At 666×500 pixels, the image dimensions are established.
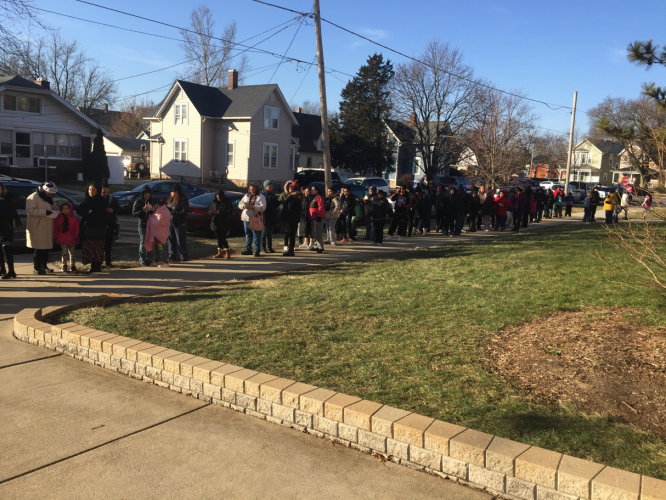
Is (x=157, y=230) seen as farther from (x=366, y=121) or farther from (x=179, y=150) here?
(x=366, y=121)

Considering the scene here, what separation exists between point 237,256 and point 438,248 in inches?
199

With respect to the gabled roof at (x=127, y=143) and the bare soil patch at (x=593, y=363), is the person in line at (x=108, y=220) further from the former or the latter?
the gabled roof at (x=127, y=143)

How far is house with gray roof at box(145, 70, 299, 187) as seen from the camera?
134 feet

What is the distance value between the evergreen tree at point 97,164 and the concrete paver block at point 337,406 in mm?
34192

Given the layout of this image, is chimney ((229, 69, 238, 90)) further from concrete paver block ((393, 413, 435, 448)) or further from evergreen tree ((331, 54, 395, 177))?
concrete paver block ((393, 413, 435, 448))

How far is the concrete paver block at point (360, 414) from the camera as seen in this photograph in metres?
3.98

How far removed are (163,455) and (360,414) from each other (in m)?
1.35

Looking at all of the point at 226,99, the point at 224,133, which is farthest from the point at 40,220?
the point at 226,99

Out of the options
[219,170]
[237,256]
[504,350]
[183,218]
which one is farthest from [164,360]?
[219,170]

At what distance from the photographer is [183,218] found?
1180 cm

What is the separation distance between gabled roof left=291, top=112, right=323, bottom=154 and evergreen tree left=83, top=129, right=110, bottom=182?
952 inches

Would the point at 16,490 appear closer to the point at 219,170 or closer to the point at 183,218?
the point at 183,218

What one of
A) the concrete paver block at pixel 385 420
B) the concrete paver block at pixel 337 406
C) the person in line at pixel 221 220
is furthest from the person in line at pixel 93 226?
the concrete paver block at pixel 385 420

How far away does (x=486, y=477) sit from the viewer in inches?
138
